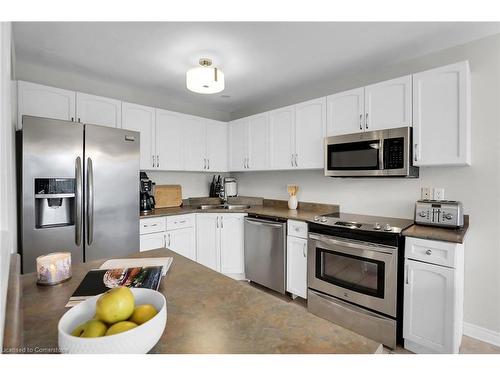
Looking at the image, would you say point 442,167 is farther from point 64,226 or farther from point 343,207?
point 64,226

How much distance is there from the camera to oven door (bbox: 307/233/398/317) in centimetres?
188

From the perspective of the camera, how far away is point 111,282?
0.92m

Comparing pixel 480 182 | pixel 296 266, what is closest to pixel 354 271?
pixel 296 266

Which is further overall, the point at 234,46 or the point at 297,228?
the point at 297,228

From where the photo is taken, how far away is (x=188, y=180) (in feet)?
12.1

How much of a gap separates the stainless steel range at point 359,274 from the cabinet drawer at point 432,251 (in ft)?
→ 0.21

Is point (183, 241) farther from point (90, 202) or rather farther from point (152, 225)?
point (90, 202)

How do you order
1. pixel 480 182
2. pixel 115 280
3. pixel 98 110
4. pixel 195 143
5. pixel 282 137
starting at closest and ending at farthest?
1. pixel 115 280
2. pixel 480 182
3. pixel 98 110
4. pixel 282 137
5. pixel 195 143

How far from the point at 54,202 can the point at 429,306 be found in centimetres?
295

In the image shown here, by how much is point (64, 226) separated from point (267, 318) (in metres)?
2.04

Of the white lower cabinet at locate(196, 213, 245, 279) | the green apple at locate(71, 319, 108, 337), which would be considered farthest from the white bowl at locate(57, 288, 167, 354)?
the white lower cabinet at locate(196, 213, 245, 279)

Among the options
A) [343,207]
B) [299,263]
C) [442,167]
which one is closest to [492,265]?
[442,167]

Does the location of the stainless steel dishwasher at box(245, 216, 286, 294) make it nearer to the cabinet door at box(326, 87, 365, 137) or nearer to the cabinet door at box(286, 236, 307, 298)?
the cabinet door at box(286, 236, 307, 298)
